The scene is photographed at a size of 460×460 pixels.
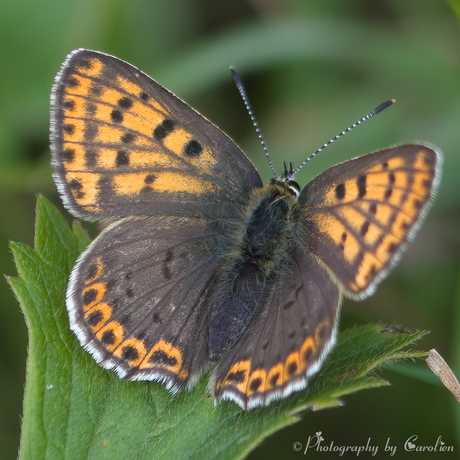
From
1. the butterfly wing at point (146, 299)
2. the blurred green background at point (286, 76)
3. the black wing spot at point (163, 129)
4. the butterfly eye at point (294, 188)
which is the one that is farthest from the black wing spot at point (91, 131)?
the blurred green background at point (286, 76)

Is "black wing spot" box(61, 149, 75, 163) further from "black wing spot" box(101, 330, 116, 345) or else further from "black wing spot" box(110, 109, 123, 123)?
"black wing spot" box(101, 330, 116, 345)

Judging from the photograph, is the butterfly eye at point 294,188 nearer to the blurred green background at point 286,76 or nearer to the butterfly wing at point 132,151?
the butterfly wing at point 132,151

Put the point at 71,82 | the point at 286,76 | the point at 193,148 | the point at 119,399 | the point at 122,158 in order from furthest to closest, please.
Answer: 1. the point at 286,76
2. the point at 193,148
3. the point at 122,158
4. the point at 71,82
5. the point at 119,399

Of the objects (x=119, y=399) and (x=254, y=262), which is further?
(x=254, y=262)

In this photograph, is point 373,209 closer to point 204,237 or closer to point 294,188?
point 294,188

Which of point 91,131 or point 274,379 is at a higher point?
point 91,131

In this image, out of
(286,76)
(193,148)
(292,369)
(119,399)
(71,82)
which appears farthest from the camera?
(286,76)

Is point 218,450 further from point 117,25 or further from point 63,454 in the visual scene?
point 117,25

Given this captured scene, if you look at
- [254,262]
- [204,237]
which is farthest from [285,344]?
[204,237]
